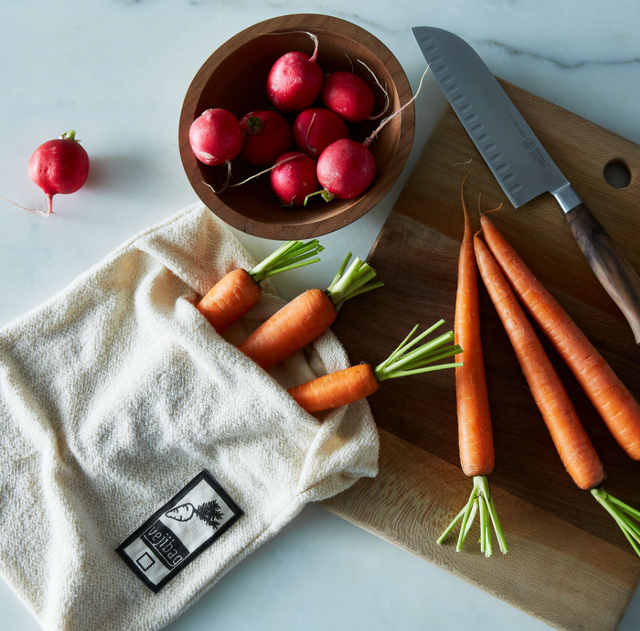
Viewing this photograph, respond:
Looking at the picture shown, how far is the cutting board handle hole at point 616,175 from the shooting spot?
43.1 inches

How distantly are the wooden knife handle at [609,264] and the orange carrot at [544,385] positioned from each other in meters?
0.17

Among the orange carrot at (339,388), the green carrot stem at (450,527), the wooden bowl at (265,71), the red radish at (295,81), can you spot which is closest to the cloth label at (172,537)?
the orange carrot at (339,388)

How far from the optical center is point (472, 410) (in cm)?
100

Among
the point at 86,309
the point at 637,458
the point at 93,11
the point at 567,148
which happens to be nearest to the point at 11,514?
the point at 86,309

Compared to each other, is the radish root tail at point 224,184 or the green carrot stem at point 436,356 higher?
the radish root tail at point 224,184

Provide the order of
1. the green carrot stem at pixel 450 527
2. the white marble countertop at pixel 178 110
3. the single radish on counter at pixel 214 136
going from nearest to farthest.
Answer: the single radish on counter at pixel 214 136, the green carrot stem at pixel 450 527, the white marble countertop at pixel 178 110

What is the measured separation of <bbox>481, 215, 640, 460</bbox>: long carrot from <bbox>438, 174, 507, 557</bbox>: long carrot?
0.07 m

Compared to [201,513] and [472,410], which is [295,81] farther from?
[201,513]

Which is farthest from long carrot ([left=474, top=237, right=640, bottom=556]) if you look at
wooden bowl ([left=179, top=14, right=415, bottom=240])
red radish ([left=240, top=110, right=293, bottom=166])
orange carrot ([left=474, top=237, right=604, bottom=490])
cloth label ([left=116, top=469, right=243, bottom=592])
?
cloth label ([left=116, top=469, right=243, bottom=592])

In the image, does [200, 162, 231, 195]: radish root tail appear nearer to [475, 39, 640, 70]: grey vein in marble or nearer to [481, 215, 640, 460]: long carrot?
[481, 215, 640, 460]: long carrot

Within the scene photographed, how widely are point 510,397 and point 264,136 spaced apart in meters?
0.73

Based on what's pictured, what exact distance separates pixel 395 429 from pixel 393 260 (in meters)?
0.36

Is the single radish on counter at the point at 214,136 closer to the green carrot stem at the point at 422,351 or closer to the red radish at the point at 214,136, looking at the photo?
the red radish at the point at 214,136

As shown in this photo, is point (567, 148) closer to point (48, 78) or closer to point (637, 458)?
point (637, 458)
